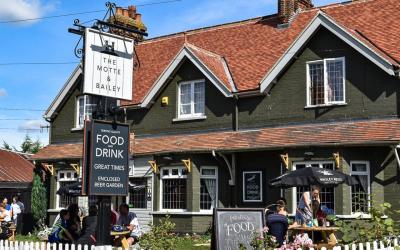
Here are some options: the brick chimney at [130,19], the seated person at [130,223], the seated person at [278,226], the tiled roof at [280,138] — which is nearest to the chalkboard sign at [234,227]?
the seated person at [278,226]

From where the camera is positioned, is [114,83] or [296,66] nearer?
[114,83]

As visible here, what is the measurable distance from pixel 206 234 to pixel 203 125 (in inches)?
171

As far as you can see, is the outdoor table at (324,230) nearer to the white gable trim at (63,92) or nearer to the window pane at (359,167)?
the window pane at (359,167)

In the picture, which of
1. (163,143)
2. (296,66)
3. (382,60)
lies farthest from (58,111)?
(382,60)

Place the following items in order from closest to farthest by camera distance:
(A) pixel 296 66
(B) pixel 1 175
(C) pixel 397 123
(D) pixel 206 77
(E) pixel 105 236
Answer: (E) pixel 105 236 → (C) pixel 397 123 → (A) pixel 296 66 → (D) pixel 206 77 → (B) pixel 1 175

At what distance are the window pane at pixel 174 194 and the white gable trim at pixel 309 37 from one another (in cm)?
471

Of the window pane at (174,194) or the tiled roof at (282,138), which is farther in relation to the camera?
the window pane at (174,194)

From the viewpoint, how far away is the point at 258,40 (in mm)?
25172

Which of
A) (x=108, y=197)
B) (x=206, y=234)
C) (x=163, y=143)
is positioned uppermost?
(x=163, y=143)

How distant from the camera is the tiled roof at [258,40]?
21094 millimetres

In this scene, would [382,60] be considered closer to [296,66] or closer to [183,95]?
[296,66]

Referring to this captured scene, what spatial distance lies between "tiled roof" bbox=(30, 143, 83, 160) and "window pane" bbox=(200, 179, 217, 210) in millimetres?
6056

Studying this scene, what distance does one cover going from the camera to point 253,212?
1155 centimetres

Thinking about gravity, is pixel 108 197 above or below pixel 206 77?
below
